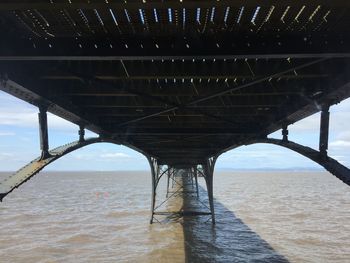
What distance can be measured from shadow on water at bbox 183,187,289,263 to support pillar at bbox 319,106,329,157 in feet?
56.2

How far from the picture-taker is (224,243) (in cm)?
3048

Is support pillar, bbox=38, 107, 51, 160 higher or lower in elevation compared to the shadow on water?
higher

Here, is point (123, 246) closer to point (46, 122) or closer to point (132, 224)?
point (132, 224)

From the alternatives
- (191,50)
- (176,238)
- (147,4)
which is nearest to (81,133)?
(191,50)

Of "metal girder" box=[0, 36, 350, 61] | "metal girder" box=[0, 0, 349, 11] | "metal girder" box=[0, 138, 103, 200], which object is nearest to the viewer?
"metal girder" box=[0, 0, 349, 11]

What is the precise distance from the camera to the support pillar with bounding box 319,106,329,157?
30.2 ft

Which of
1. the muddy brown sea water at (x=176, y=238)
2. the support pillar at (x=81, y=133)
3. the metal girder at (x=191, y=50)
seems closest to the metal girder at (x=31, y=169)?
the support pillar at (x=81, y=133)

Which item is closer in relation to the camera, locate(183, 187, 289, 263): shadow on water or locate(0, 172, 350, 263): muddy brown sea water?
locate(183, 187, 289, 263): shadow on water

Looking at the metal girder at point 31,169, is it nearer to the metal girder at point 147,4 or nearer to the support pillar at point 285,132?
the metal girder at point 147,4

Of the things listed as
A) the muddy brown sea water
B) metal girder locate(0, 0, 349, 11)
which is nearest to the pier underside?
metal girder locate(0, 0, 349, 11)

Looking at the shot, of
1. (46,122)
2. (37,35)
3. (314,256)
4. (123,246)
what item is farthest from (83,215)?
(37,35)

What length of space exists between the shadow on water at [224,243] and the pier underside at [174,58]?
14.2m

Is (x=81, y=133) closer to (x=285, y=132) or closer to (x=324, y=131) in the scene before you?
(x=285, y=132)

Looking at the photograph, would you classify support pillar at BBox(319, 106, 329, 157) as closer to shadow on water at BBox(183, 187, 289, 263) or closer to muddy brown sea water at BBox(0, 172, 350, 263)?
shadow on water at BBox(183, 187, 289, 263)
